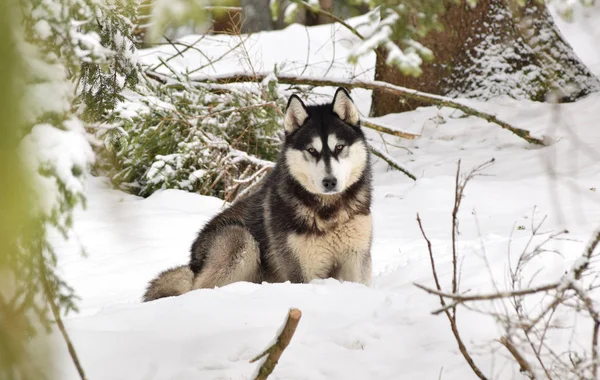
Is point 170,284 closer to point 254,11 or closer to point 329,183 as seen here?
point 329,183

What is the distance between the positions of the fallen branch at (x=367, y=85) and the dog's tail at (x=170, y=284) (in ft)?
13.1

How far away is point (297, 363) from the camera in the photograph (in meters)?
3.54

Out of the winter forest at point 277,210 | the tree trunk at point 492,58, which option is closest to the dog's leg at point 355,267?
the winter forest at point 277,210

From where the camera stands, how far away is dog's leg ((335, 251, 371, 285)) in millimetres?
5387

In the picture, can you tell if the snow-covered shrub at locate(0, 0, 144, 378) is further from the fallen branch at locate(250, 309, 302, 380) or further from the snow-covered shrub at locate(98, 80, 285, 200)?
the snow-covered shrub at locate(98, 80, 285, 200)

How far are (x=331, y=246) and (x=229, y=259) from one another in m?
0.85

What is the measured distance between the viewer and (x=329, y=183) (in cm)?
525

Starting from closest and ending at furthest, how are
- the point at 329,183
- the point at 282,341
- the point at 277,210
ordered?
the point at 282,341
the point at 329,183
the point at 277,210

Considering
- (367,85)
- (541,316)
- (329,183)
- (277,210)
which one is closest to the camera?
(541,316)

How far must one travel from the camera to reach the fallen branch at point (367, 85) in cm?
874

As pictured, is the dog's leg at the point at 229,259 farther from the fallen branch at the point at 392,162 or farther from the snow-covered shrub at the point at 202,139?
the fallen branch at the point at 392,162

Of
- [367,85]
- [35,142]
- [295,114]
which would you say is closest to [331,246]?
[295,114]

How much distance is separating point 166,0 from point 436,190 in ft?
22.6

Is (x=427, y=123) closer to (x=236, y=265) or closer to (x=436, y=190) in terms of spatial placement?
(x=436, y=190)
